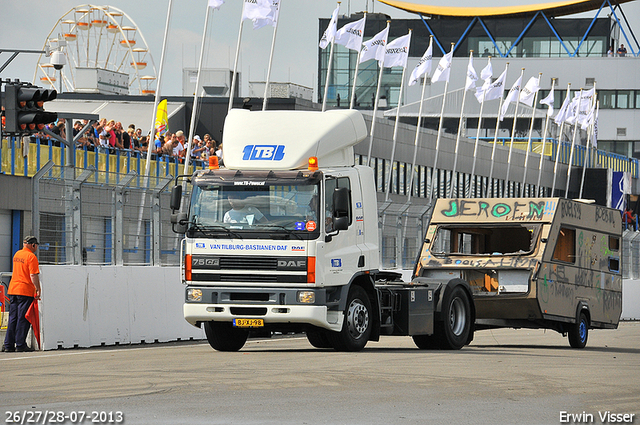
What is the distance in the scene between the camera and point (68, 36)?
2889 inches

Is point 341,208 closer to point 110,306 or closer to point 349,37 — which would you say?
point 110,306

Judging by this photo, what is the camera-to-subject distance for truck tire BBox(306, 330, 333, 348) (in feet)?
54.7

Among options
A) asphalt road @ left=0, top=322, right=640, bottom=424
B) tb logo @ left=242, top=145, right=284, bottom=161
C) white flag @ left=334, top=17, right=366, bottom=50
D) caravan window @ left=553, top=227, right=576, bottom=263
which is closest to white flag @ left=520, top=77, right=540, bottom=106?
white flag @ left=334, top=17, right=366, bottom=50

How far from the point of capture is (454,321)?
18.7 meters

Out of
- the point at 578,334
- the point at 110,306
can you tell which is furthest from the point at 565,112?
the point at 110,306

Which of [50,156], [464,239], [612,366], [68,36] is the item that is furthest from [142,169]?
[68,36]

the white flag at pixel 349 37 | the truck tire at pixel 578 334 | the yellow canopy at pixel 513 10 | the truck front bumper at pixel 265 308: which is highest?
the yellow canopy at pixel 513 10

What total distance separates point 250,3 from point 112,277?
17228 millimetres

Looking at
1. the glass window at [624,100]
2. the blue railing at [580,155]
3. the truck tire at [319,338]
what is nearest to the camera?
the truck tire at [319,338]

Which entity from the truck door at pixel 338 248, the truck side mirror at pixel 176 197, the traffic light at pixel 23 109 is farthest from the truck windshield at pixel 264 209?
the traffic light at pixel 23 109

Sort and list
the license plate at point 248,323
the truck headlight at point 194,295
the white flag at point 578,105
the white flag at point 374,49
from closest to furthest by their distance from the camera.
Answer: the license plate at point 248,323
the truck headlight at point 194,295
the white flag at point 374,49
the white flag at point 578,105

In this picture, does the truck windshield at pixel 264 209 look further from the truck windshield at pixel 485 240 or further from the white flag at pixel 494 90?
the white flag at pixel 494 90

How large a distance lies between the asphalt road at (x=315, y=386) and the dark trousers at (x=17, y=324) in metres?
0.49

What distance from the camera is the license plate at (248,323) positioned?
15.9m
